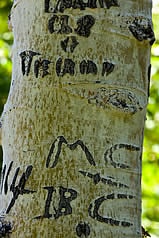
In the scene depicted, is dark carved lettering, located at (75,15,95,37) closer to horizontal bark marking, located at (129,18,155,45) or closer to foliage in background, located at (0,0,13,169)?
horizontal bark marking, located at (129,18,155,45)

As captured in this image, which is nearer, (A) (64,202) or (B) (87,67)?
(A) (64,202)

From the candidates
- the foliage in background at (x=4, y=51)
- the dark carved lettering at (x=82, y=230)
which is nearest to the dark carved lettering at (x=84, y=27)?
the dark carved lettering at (x=82, y=230)

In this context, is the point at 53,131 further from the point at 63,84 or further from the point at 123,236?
the point at 123,236

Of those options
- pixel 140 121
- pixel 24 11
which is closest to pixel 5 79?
pixel 24 11

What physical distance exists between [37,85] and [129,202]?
1.76 ft

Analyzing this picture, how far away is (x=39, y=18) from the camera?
5.76 feet

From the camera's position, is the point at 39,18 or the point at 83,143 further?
the point at 39,18

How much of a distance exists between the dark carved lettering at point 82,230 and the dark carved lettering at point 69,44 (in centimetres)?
62

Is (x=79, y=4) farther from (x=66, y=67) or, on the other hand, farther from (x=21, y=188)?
(x=21, y=188)

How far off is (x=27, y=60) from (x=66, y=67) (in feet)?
0.57

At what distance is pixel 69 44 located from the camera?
1680mm

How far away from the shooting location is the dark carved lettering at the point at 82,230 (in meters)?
1.51

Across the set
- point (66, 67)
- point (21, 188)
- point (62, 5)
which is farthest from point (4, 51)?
point (21, 188)

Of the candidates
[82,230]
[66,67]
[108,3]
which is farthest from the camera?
[108,3]
